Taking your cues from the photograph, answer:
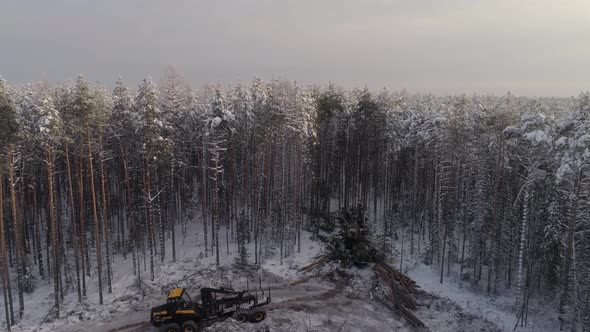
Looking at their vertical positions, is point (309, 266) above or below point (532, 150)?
below

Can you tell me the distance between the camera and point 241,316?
21.1 metres

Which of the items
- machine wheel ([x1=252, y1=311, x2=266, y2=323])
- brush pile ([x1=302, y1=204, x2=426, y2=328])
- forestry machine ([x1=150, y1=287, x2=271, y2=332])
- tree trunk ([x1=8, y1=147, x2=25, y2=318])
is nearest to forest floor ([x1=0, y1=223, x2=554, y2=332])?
machine wheel ([x1=252, y1=311, x2=266, y2=323])

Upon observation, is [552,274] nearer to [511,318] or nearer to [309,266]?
[511,318]

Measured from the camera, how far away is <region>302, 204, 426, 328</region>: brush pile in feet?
82.3

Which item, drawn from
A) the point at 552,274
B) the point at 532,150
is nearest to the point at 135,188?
the point at 532,150

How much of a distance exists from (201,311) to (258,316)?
318 centimetres

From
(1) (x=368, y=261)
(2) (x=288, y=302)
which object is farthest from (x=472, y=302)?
(2) (x=288, y=302)

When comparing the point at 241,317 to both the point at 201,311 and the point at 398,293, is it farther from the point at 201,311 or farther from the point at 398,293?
the point at 398,293

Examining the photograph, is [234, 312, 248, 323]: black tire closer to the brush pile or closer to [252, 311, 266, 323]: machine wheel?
[252, 311, 266, 323]: machine wheel

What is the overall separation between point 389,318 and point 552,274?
12368 millimetres

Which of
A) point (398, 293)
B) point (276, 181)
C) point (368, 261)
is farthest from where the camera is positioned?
point (276, 181)

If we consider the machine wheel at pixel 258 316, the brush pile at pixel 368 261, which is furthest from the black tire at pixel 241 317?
the brush pile at pixel 368 261

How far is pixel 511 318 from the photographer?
82.3 ft

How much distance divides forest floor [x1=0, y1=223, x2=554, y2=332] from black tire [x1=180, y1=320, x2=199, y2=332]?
34.6 inches
